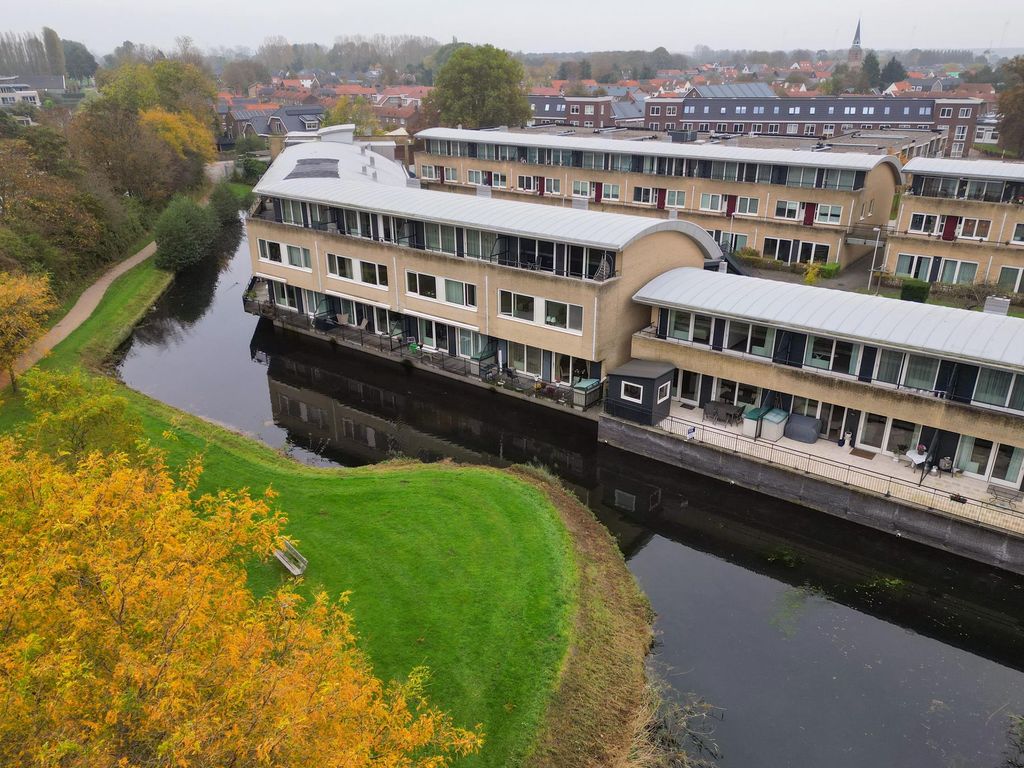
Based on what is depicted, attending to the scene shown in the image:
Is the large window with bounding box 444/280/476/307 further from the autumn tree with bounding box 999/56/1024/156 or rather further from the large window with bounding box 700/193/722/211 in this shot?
the autumn tree with bounding box 999/56/1024/156

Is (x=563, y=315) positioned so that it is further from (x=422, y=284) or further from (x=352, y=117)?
(x=352, y=117)

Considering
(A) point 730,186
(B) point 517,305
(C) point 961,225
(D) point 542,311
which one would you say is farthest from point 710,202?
(D) point 542,311

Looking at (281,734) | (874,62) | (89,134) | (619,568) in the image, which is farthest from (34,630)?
(874,62)

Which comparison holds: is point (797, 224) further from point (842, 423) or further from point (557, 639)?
point (557, 639)

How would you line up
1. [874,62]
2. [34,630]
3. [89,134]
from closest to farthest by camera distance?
1. [34,630]
2. [89,134]
3. [874,62]

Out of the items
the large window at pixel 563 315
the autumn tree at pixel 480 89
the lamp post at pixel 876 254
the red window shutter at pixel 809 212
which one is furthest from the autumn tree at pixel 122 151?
the lamp post at pixel 876 254

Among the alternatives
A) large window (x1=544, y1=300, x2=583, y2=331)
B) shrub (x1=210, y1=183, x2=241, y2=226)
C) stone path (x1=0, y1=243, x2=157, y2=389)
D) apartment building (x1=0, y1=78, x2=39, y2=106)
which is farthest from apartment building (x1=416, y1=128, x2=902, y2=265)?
apartment building (x1=0, y1=78, x2=39, y2=106)

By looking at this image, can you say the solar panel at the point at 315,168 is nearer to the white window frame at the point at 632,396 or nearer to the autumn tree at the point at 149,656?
the white window frame at the point at 632,396
